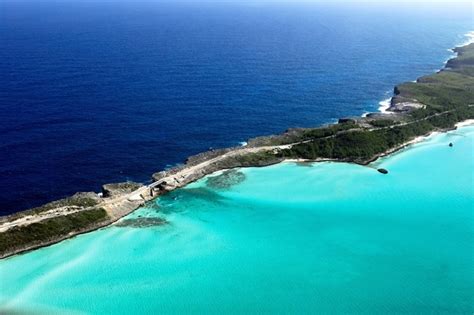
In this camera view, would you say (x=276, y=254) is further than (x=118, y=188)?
No

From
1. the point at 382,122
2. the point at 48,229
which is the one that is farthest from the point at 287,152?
the point at 48,229

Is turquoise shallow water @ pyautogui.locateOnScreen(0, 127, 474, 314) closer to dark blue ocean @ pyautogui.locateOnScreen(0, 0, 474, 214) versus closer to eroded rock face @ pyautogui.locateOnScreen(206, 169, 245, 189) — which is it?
eroded rock face @ pyautogui.locateOnScreen(206, 169, 245, 189)

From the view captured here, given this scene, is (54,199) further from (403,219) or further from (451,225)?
(451,225)

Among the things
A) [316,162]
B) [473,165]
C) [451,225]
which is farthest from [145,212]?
[473,165]

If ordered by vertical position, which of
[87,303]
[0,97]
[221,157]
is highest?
[0,97]

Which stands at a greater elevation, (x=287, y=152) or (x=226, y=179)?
(x=287, y=152)

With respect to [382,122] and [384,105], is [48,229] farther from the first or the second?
[384,105]

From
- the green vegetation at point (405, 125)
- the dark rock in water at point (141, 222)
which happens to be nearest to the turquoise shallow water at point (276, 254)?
the dark rock in water at point (141, 222)

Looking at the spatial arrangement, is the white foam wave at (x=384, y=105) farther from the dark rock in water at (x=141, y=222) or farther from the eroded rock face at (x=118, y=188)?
the dark rock in water at (x=141, y=222)
